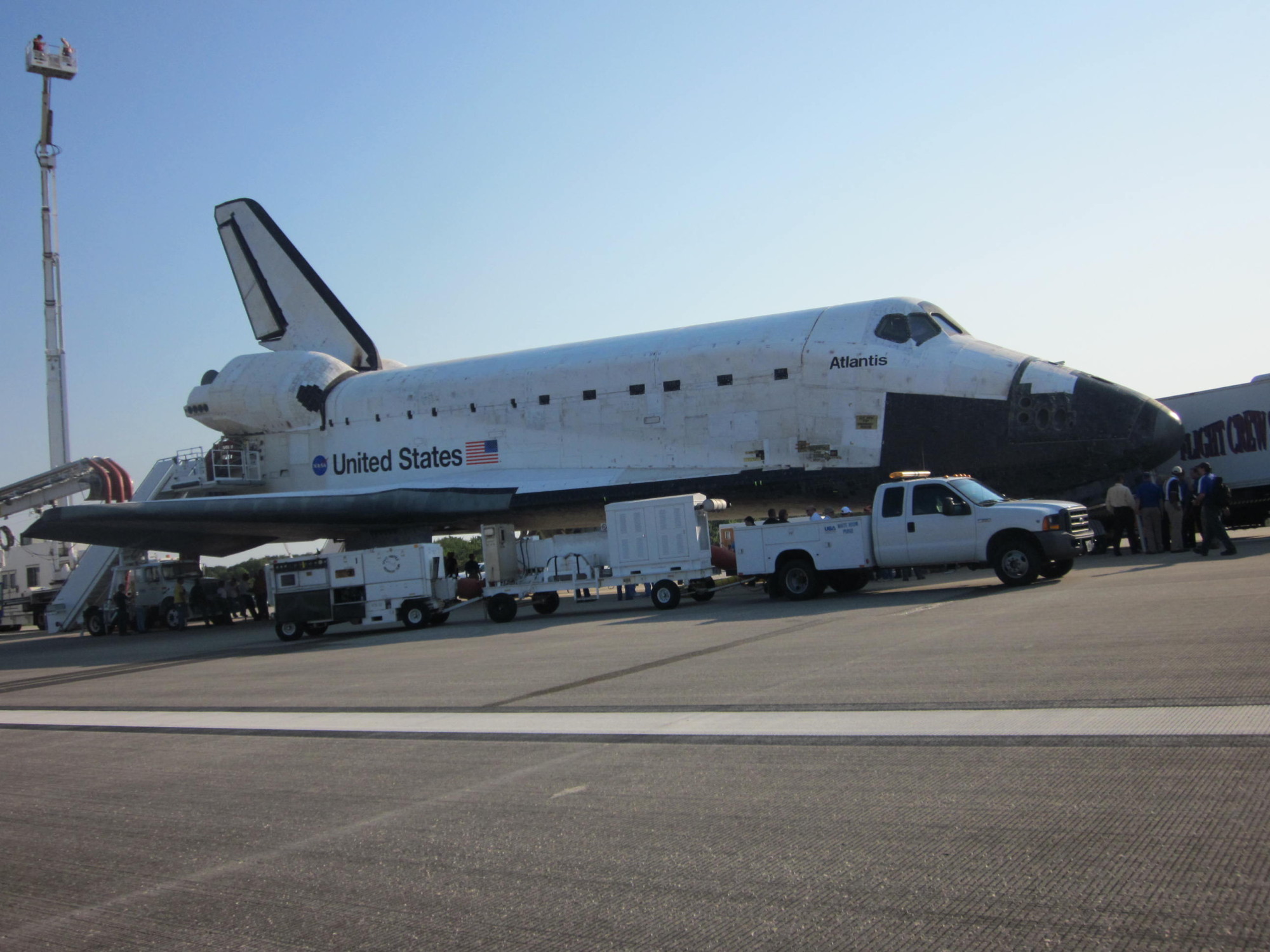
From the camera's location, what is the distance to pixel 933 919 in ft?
8.53

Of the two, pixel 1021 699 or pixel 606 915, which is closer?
pixel 606 915

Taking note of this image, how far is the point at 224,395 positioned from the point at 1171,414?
18.8m

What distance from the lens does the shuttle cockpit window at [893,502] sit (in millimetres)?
13305

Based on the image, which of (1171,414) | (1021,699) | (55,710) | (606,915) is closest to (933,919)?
(606,915)

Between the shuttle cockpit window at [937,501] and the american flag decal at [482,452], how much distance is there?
8492 mm

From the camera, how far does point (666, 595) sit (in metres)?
14.6

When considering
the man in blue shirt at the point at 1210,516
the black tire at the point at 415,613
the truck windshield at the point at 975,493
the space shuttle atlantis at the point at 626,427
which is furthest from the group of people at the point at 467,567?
the man in blue shirt at the point at 1210,516

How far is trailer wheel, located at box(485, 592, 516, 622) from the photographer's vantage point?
15.9 m

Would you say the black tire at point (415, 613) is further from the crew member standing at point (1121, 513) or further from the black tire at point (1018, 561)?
the crew member standing at point (1121, 513)

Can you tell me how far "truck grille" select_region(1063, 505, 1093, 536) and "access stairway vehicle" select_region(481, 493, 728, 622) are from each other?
16.1ft

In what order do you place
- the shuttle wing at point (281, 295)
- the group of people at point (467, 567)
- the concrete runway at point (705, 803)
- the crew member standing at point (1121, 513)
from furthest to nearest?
the shuttle wing at point (281, 295)
the group of people at point (467, 567)
the crew member standing at point (1121, 513)
the concrete runway at point (705, 803)

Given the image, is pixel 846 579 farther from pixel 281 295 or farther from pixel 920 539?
pixel 281 295

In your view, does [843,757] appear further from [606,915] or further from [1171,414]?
[1171,414]

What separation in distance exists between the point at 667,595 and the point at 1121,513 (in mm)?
7600
